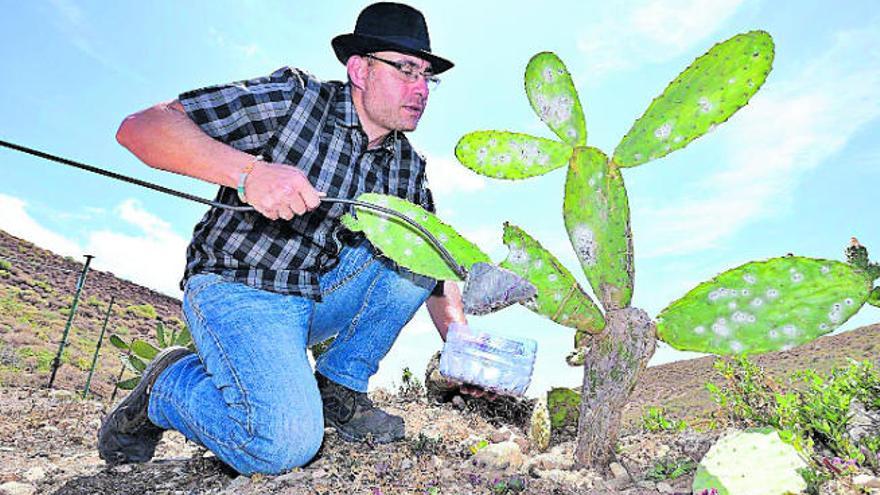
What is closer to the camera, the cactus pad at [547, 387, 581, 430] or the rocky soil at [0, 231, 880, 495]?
the rocky soil at [0, 231, 880, 495]

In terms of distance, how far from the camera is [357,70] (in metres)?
2.16

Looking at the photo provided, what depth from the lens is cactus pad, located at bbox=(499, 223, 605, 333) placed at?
1637 mm

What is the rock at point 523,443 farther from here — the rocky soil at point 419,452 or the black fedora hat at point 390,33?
the black fedora hat at point 390,33

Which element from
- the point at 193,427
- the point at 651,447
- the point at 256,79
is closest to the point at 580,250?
the point at 651,447

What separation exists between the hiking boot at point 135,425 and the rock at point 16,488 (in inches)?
8.2

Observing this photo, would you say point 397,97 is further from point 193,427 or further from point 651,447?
point 651,447

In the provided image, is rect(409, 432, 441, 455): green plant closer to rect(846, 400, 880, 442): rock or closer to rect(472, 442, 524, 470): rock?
rect(472, 442, 524, 470): rock

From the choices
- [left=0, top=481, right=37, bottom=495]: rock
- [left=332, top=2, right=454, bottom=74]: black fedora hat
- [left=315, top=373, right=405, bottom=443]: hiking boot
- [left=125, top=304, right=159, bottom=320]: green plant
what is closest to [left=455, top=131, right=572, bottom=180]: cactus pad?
[left=332, top=2, right=454, bottom=74]: black fedora hat

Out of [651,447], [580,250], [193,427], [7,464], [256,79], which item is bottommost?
[7,464]

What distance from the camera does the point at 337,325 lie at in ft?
7.60

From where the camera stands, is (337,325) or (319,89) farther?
(337,325)

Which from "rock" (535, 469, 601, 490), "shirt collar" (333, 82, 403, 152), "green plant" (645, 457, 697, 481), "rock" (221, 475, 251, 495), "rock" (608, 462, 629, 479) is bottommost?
"rock" (221, 475, 251, 495)

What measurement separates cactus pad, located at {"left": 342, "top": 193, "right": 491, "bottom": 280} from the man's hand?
180mm

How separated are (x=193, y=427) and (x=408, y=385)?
157 centimetres
